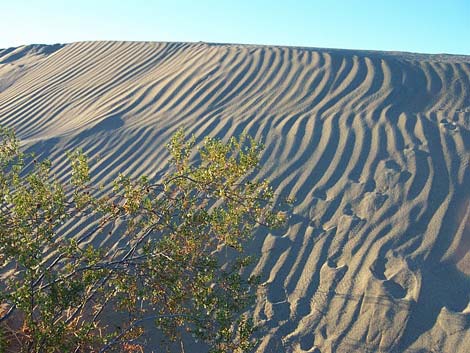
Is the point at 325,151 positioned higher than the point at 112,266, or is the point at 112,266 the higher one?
the point at 325,151

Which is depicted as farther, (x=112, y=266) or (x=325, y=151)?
(x=325, y=151)

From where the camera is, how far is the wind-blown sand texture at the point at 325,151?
15.7ft

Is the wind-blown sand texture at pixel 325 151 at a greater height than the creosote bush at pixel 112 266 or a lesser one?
greater

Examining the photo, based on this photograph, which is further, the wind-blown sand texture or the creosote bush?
the wind-blown sand texture

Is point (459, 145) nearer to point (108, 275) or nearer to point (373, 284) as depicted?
point (373, 284)

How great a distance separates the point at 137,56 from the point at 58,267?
795cm

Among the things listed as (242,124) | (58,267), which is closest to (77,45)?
(242,124)

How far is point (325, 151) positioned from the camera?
→ 7.06m

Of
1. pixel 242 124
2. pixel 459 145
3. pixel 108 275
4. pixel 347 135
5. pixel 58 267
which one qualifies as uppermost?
pixel 459 145

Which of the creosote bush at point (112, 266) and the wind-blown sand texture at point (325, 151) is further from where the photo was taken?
the wind-blown sand texture at point (325, 151)

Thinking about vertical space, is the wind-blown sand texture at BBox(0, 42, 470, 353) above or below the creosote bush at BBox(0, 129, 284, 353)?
above

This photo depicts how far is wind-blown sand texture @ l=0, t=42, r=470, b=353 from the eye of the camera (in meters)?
4.78

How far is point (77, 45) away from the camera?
14500 millimetres

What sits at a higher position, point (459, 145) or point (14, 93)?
point (459, 145)
